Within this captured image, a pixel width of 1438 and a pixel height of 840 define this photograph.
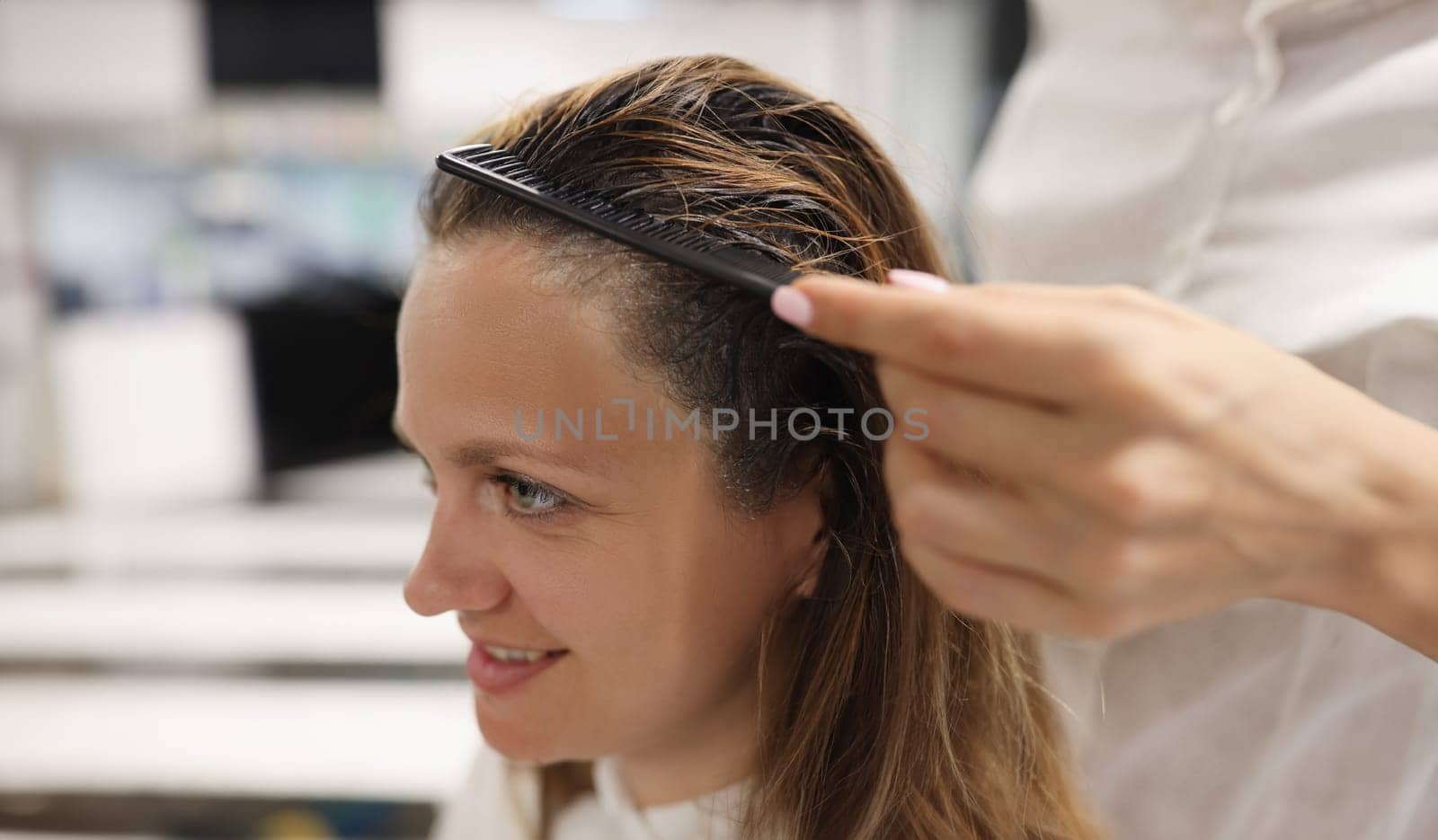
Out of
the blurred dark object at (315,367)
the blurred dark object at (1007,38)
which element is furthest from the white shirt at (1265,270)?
the blurred dark object at (315,367)

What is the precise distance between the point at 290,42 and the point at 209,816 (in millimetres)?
2685

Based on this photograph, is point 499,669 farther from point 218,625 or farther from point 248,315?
point 248,315

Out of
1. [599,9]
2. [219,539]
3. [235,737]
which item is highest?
[599,9]

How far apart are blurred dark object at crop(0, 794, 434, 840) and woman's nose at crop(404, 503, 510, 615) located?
4.73 ft

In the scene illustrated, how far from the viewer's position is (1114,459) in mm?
397

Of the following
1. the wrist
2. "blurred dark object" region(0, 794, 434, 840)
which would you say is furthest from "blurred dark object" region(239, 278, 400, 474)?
the wrist

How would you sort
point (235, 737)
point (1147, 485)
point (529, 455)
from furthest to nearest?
point (235, 737), point (529, 455), point (1147, 485)

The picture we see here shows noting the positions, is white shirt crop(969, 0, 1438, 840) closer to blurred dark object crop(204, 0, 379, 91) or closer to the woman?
the woman

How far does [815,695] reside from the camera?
2.53ft

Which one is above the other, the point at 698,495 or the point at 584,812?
the point at 698,495

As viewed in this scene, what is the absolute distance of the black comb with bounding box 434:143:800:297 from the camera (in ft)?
1.75

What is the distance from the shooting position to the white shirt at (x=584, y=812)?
0.84 metres

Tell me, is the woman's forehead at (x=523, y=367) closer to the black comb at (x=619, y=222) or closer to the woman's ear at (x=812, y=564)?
the black comb at (x=619, y=222)

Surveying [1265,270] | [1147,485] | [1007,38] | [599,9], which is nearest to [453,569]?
[1147,485]
